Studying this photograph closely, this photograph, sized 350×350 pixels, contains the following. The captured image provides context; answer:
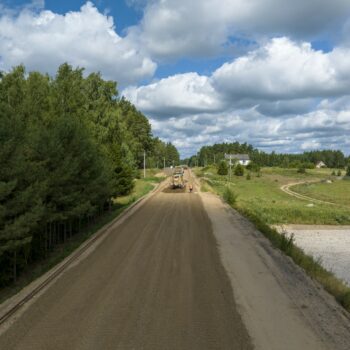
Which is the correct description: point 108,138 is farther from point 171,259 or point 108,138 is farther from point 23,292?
point 23,292

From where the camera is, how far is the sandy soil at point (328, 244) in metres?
23.2

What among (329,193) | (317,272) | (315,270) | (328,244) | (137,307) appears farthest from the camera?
(329,193)

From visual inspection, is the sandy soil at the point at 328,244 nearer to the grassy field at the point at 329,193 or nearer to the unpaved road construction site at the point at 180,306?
the unpaved road construction site at the point at 180,306

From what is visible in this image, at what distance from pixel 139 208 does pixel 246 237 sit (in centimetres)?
1525

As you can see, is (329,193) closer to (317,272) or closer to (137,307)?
(317,272)

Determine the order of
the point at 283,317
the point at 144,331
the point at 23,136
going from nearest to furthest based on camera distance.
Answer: the point at 144,331 → the point at 283,317 → the point at 23,136

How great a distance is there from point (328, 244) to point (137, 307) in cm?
2438

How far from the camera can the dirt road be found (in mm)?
7801

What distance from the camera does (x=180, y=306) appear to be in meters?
9.65

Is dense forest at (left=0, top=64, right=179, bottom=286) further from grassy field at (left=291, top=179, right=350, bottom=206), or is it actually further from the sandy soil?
grassy field at (left=291, top=179, right=350, bottom=206)

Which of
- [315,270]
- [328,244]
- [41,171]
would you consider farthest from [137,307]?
[328,244]

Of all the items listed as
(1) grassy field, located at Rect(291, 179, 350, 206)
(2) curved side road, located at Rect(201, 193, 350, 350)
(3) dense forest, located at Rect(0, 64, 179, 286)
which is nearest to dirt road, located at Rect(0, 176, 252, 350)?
(2) curved side road, located at Rect(201, 193, 350, 350)

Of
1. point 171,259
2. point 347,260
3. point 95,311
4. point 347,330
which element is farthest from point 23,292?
point 347,260

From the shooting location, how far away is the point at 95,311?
938cm
